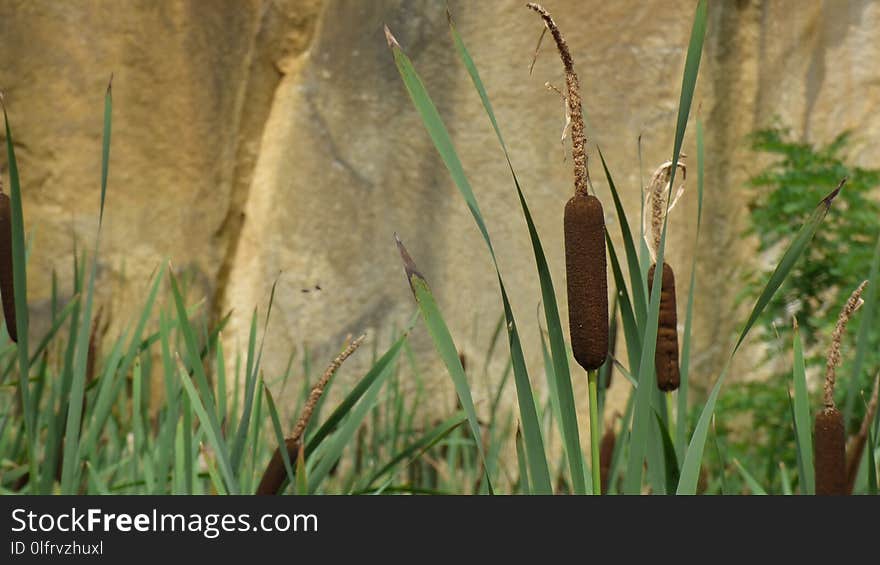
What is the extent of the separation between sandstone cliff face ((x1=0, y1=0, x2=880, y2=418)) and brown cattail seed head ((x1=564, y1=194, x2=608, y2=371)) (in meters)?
2.28

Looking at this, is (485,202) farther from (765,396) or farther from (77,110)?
(77,110)

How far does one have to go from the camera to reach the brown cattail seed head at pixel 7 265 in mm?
871

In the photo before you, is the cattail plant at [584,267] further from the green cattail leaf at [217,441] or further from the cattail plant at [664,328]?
the green cattail leaf at [217,441]

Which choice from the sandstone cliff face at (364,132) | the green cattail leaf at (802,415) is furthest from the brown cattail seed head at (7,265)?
the sandstone cliff face at (364,132)

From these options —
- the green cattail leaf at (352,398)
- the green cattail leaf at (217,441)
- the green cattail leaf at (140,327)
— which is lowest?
the green cattail leaf at (217,441)

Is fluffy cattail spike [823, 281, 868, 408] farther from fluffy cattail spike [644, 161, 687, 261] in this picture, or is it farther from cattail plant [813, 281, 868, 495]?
fluffy cattail spike [644, 161, 687, 261]

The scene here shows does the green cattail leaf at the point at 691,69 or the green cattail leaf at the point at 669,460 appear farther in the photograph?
the green cattail leaf at the point at 669,460

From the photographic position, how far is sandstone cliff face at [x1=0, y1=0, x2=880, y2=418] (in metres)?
3.00

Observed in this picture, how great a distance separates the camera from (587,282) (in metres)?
0.68

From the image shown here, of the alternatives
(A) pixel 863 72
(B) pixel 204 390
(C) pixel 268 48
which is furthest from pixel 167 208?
(B) pixel 204 390

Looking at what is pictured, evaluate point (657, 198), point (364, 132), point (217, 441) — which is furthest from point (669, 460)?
point (364, 132)

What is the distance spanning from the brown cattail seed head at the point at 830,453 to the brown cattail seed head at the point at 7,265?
602mm

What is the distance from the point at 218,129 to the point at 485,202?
865mm

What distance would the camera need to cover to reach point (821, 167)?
9.60 ft
